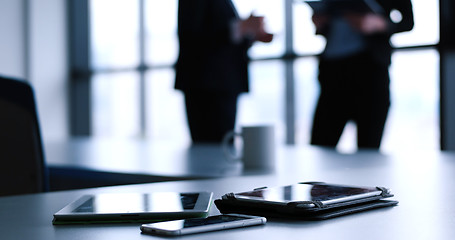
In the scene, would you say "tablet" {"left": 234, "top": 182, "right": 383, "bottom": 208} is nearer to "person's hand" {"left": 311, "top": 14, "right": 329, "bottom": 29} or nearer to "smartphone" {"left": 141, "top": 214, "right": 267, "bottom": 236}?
"smartphone" {"left": 141, "top": 214, "right": 267, "bottom": 236}

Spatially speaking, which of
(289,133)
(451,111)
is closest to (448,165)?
(451,111)

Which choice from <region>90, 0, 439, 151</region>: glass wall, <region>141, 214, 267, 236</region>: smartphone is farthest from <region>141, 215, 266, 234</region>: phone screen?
<region>90, 0, 439, 151</region>: glass wall

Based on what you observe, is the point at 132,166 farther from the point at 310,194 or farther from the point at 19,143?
the point at 310,194

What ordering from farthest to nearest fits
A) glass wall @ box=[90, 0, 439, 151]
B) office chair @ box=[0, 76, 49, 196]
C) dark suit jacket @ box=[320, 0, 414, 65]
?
glass wall @ box=[90, 0, 439, 151]
dark suit jacket @ box=[320, 0, 414, 65]
office chair @ box=[0, 76, 49, 196]

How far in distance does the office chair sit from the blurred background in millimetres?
3094

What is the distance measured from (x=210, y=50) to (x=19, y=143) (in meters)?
1.72

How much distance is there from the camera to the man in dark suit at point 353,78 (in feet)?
9.62

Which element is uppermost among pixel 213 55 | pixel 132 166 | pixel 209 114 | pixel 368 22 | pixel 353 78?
pixel 368 22

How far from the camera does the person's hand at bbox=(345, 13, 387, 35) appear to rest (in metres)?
2.81

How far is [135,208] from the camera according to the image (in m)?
0.64

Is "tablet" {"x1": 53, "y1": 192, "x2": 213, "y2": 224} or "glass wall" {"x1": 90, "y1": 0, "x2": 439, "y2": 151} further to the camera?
"glass wall" {"x1": 90, "y1": 0, "x2": 439, "y2": 151}

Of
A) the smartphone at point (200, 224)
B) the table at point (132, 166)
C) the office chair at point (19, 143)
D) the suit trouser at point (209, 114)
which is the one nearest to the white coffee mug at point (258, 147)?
the table at point (132, 166)

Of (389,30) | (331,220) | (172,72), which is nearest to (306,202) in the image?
(331,220)

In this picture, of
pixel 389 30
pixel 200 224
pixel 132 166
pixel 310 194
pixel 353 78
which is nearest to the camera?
pixel 200 224
